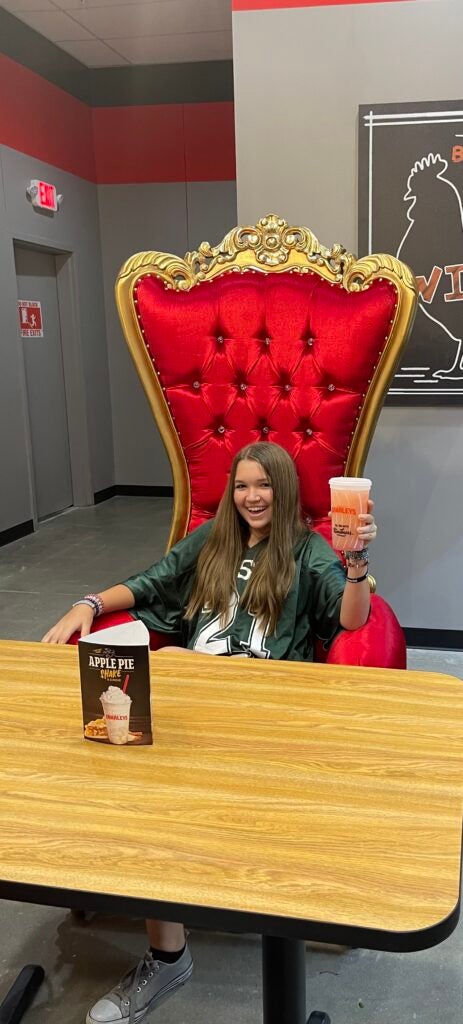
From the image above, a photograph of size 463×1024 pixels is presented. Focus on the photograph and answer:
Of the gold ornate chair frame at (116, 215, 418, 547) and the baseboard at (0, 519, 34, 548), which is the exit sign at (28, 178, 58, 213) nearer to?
the baseboard at (0, 519, 34, 548)

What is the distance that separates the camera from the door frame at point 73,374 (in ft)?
20.1

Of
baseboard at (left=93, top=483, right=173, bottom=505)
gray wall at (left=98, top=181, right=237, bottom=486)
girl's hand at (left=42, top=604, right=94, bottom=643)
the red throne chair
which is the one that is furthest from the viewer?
baseboard at (left=93, top=483, right=173, bottom=505)

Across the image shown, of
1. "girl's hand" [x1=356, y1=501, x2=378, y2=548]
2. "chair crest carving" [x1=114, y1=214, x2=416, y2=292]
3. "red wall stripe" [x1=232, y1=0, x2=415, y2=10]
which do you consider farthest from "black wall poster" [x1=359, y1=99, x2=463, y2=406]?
"girl's hand" [x1=356, y1=501, x2=378, y2=548]

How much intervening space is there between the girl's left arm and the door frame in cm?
446

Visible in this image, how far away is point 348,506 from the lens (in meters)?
1.40

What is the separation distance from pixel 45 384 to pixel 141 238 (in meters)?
1.48

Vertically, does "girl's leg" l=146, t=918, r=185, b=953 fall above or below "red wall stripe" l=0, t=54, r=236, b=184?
below

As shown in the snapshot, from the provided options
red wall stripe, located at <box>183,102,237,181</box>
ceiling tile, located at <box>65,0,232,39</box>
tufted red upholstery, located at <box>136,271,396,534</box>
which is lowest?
tufted red upholstery, located at <box>136,271,396,534</box>

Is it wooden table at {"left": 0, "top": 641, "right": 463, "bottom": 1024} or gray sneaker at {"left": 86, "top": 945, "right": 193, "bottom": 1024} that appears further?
gray sneaker at {"left": 86, "top": 945, "right": 193, "bottom": 1024}

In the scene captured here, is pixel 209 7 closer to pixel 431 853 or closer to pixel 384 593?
pixel 384 593

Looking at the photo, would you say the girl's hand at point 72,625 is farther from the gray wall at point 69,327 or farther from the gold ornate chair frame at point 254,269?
the gray wall at point 69,327

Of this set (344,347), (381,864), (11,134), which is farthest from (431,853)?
(11,134)

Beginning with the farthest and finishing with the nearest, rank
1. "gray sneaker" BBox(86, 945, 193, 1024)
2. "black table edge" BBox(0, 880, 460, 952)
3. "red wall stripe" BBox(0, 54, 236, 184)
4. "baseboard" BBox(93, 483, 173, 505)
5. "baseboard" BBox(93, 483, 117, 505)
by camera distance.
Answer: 1. "baseboard" BBox(93, 483, 173, 505)
2. "baseboard" BBox(93, 483, 117, 505)
3. "red wall stripe" BBox(0, 54, 236, 184)
4. "gray sneaker" BBox(86, 945, 193, 1024)
5. "black table edge" BBox(0, 880, 460, 952)

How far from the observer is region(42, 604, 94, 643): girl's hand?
1729 millimetres
